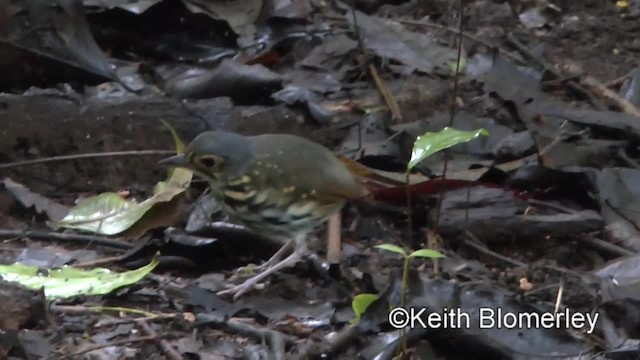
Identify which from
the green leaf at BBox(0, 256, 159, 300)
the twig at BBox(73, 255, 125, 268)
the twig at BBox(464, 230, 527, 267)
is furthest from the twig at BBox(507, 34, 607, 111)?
the green leaf at BBox(0, 256, 159, 300)

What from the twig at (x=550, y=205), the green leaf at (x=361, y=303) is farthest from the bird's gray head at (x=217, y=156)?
the twig at (x=550, y=205)

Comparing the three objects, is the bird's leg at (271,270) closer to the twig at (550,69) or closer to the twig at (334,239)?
the twig at (334,239)

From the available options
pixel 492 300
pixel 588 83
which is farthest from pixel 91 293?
pixel 588 83

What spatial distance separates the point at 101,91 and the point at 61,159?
0.45 meters

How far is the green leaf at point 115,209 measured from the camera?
13.6 ft

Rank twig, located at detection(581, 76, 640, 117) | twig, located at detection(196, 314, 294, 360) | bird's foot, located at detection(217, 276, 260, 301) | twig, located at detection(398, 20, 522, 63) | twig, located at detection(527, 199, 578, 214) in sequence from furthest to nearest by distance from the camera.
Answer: twig, located at detection(398, 20, 522, 63) → twig, located at detection(581, 76, 640, 117) → twig, located at detection(527, 199, 578, 214) → bird's foot, located at detection(217, 276, 260, 301) → twig, located at detection(196, 314, 294, 360)

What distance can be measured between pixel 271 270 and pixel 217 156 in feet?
1.43

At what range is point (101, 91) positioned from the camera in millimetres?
4922

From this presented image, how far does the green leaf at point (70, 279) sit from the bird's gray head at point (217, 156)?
0.43m

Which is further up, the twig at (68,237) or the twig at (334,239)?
the twig at (68,237)

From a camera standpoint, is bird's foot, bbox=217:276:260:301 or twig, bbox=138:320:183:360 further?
bird's foot, bbox=217:276:260:301

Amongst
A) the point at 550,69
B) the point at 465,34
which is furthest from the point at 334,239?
the point at 465,34

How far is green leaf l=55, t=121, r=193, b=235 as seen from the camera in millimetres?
4145

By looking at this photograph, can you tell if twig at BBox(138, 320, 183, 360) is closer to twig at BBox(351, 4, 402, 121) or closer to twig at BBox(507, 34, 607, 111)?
twig at BBox(351, 4, 402, 121)
